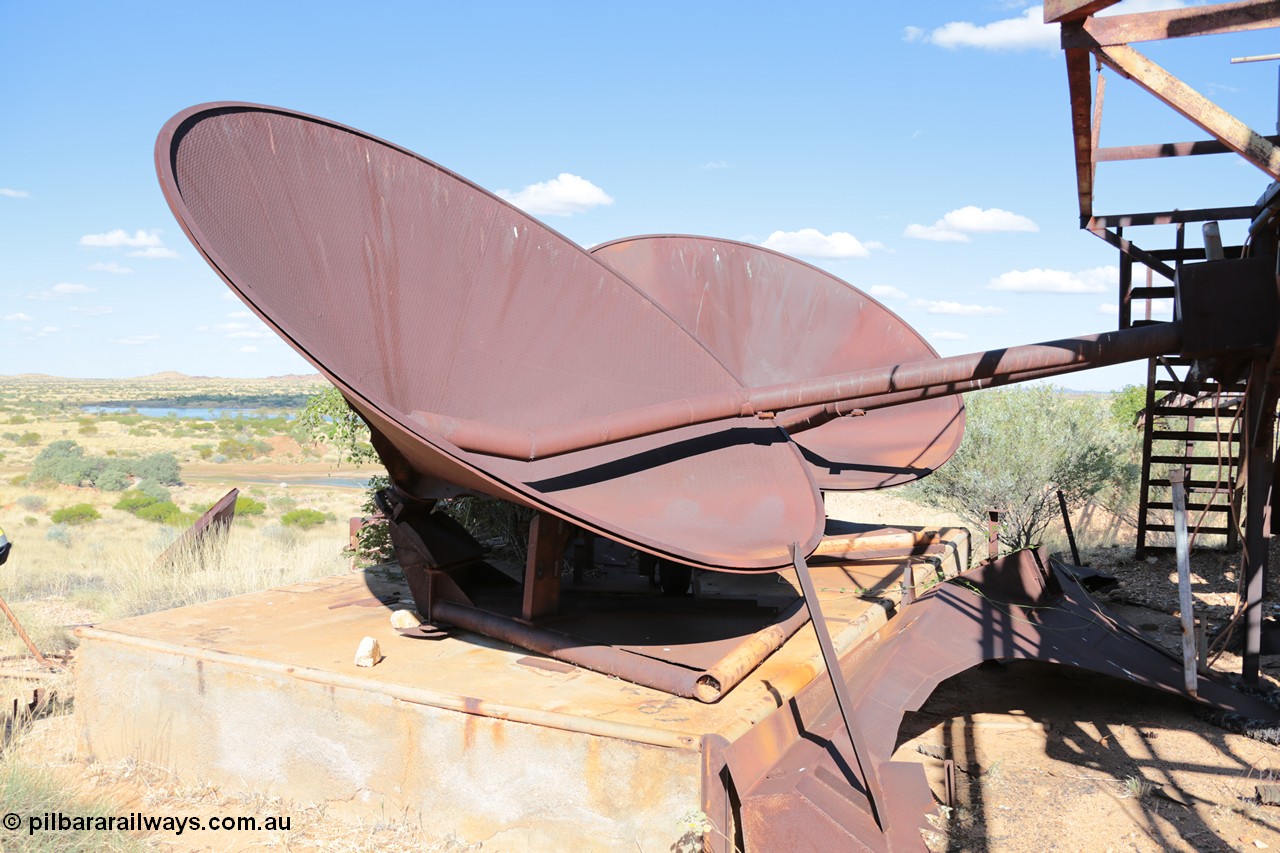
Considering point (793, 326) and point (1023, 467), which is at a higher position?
point (793, 326)

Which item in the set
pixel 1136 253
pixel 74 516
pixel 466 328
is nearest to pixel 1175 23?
pixel 466 328

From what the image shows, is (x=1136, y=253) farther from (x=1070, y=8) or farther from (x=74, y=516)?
(x=74, y=516)

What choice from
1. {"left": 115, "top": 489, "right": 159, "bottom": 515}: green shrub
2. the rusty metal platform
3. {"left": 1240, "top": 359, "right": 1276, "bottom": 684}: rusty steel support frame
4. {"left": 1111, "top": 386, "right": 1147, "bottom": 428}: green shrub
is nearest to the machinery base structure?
the rusty metal platform

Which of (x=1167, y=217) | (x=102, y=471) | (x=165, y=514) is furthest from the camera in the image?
(x=102, y=471)

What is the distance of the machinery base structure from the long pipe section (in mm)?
1237

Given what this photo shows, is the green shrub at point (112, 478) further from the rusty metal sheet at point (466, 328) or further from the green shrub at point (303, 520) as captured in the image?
the rusty metal sheet at point (466, 328)

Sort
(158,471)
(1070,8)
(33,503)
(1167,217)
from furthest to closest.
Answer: (158,471) → (33,503) → (1167,217) → (1070,8)

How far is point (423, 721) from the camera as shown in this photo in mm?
4406

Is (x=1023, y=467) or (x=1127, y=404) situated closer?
(x=1023, y=467)

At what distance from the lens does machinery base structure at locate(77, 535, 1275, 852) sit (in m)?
3.91

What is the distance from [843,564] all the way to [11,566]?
346 inches

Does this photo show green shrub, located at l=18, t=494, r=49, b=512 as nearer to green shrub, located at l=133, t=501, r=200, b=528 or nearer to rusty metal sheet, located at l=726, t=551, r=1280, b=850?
green shrub, located at l=133, t=501, r=200, b=528

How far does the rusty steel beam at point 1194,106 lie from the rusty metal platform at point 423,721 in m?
2.99

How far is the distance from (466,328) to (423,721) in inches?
77.8
